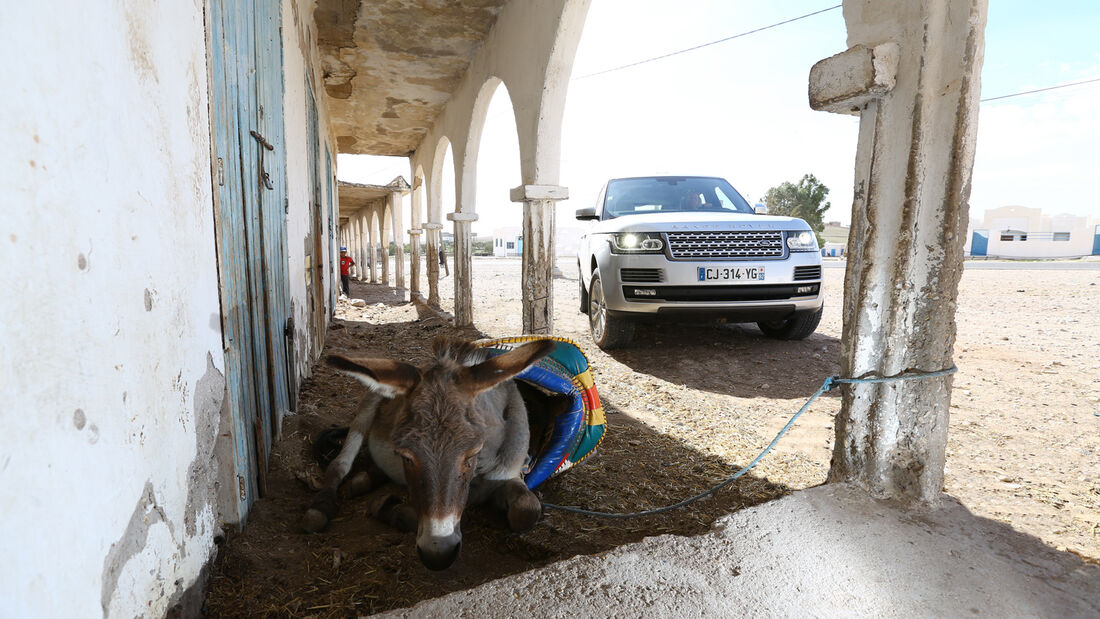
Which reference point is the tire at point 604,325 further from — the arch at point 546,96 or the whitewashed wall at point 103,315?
the whitewashed wall at point 103,315

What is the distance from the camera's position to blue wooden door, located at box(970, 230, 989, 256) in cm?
4028

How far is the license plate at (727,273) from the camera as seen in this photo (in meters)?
5.55

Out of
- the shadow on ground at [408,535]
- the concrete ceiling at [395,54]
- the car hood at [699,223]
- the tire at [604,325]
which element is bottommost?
the shadow on ground at [408,535]

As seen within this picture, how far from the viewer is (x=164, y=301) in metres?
1.59

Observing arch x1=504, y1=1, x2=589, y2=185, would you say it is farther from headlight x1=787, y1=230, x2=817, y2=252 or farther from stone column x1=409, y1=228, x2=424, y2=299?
stone column x1=409, y1=228, x2=424, y2=299

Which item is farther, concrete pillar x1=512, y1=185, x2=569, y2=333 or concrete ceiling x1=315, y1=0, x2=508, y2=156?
concrete ceiling x1=315, y1=0, x2=508, y2=156

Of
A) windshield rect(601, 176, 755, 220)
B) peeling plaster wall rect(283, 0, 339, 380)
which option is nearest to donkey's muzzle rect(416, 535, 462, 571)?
peeling plaster wall rect(283, 0, 339, 380)

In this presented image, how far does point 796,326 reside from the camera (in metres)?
6.26

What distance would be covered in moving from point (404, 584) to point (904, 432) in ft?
7.36

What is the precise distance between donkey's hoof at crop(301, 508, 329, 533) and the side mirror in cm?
495

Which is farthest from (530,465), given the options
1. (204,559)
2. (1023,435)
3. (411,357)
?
(411,357)

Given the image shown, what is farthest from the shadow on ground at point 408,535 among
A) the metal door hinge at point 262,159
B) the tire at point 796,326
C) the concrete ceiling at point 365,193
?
the concrete ceiling at point 365,193

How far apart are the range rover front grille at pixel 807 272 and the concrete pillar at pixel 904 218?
3.40 m

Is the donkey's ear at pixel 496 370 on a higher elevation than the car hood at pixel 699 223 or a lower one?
lower
